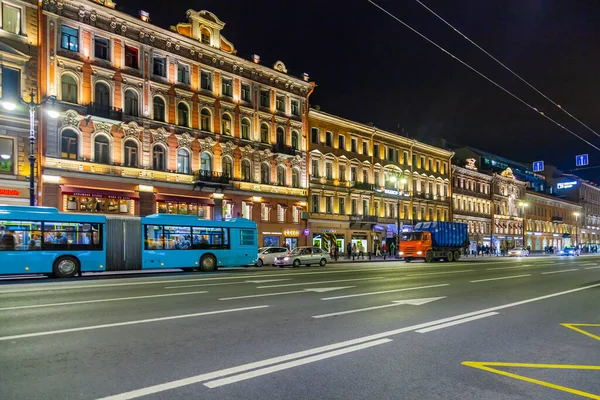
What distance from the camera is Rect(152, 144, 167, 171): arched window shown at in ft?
117

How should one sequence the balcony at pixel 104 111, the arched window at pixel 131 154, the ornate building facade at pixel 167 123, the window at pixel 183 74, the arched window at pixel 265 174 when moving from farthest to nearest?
the arched window at pixel 265 174 < the window at pixel 183 74 < the arched window at pixel 131 154 < the balcony at pixel 104 111 < the ornate building facade at pixel 167 123

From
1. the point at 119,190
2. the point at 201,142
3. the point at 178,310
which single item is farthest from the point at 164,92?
the point at 178,310

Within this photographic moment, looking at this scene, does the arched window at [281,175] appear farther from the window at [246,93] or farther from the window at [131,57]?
the window at [131,57]

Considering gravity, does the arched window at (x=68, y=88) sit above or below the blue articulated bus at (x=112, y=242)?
above

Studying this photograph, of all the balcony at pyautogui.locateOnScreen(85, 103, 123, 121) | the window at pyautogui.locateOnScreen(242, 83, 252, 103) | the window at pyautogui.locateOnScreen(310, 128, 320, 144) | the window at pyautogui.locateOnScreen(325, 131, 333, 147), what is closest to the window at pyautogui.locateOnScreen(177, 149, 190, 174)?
the balcony at pyautogui.locateOnScreen(85, 103, 123, 121)

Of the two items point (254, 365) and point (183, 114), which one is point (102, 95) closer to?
point (183, 114)

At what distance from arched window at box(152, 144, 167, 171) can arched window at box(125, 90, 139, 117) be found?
2.89 m

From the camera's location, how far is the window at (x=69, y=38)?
101 ft

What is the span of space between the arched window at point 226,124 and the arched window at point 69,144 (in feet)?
40.3

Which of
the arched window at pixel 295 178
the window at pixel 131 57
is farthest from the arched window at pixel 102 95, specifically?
the arched window at pixel 295 178

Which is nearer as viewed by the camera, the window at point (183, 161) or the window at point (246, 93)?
the window at point (183, 161)

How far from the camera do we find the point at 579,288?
16281 mm

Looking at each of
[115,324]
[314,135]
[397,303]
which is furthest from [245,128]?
[115,324]

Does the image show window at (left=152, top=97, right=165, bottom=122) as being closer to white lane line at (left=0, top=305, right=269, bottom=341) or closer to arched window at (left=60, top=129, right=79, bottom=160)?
arched window at (left=60, top=129, right=79, bottom=160)
